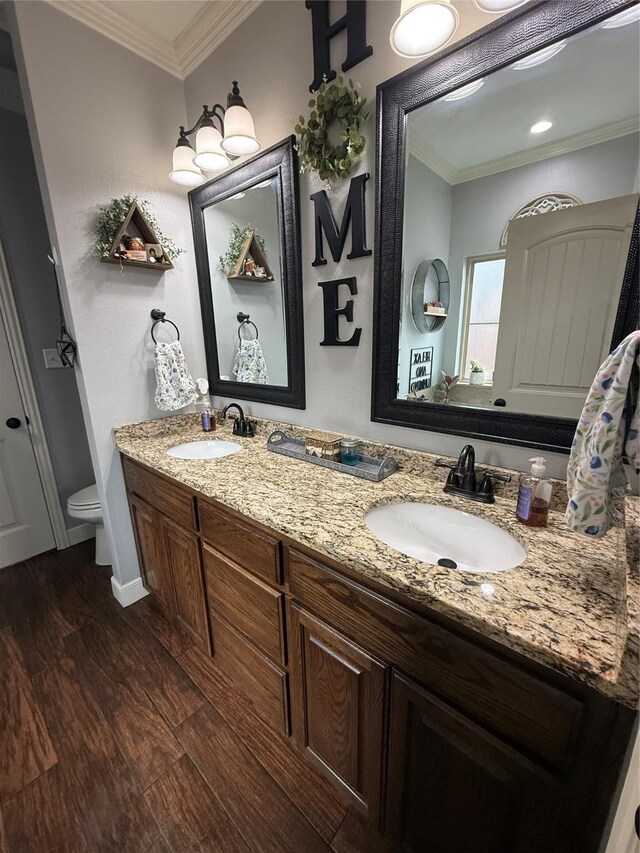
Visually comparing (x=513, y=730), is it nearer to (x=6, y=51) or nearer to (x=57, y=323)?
(x=57, y=323)

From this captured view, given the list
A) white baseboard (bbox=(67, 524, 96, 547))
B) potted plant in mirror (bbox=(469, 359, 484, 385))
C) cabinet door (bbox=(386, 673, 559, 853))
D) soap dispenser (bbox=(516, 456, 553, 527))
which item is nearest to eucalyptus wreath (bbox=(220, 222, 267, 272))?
potted plant in mirror (bbox=(469, 359, 484, 385))

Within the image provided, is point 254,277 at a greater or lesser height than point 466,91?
lesser

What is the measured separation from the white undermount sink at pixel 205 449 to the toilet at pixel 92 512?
2.31 ft

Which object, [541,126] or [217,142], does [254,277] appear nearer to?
[217,142]

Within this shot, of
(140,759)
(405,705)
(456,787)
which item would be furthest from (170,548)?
(456,787)

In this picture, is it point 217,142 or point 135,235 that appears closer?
point 217,142

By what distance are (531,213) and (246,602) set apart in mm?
1432

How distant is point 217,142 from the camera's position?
4.58 feet

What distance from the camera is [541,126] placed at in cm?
90

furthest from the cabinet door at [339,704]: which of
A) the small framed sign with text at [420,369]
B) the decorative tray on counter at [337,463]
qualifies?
the small framed sign with text at [420,369]

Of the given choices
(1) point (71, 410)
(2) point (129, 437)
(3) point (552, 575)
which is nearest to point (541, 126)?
(3) point (552, 575)

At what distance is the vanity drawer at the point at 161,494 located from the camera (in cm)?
133

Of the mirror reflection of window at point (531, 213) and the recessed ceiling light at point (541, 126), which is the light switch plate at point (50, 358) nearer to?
the mirror reflection of window at point (531, 213)

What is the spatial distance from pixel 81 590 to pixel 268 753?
1.47 metres
